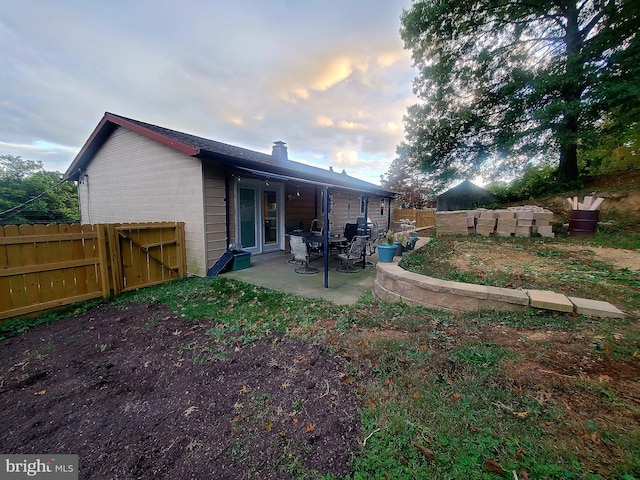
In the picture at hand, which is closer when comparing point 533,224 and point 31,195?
point 533,224

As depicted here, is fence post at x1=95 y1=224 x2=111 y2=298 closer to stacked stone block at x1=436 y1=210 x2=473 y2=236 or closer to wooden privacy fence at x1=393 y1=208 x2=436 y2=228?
stacked stone block at x1=436 y1=210 x2=473 y2=236

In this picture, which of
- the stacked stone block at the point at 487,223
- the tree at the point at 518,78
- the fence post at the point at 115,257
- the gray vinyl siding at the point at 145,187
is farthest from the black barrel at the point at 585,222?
the fence post at the point at 115,257

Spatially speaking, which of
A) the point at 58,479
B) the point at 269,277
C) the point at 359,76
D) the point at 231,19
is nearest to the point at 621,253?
the point at 269,277

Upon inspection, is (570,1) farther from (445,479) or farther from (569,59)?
(445,479)

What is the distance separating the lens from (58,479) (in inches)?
60.7

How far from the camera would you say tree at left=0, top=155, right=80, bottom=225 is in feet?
49.6

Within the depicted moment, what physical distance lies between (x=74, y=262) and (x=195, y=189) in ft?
8.41

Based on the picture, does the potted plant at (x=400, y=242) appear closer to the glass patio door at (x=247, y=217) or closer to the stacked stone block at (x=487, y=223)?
the stacked stone block at (x=487, y=223)

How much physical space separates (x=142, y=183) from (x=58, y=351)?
5.41 m

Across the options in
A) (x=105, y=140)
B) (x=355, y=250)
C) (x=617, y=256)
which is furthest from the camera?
(x=105, y=140)

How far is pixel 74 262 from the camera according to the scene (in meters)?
4.24

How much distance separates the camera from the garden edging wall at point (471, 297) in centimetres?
273

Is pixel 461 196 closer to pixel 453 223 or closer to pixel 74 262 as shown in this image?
pixel 453 223

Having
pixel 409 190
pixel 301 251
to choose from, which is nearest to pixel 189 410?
pixel 301 251
